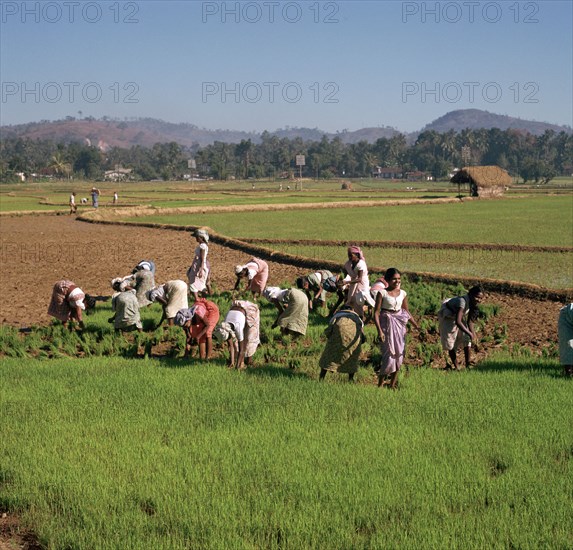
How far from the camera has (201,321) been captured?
32.9ft

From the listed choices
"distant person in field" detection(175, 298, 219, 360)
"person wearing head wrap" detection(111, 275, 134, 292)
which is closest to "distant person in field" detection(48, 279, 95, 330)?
"person wearing head wrap" detection(111, 275, 134, 292)

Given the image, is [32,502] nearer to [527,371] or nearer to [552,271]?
[527,371]

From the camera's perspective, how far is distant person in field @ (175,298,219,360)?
9836mm

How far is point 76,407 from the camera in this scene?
812 cm

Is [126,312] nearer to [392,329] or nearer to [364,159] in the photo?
[392,329]

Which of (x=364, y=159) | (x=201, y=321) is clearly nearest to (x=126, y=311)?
(x=201, y=321)

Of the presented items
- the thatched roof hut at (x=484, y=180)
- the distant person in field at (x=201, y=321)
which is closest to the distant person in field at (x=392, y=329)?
the distant person in field at (x=201, y=321)

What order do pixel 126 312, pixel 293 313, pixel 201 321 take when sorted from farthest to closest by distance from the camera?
1. pixel 126 312
2. pixel 293 313
3. pixel 201 321

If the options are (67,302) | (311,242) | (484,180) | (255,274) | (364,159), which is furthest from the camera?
(364,159)

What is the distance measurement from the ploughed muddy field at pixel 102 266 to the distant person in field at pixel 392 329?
277 cm

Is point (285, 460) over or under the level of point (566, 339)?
under

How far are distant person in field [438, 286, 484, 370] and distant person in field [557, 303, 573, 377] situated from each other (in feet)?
3.59

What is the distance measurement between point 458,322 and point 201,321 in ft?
11.5

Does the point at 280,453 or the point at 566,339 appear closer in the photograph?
the point at 280,453
